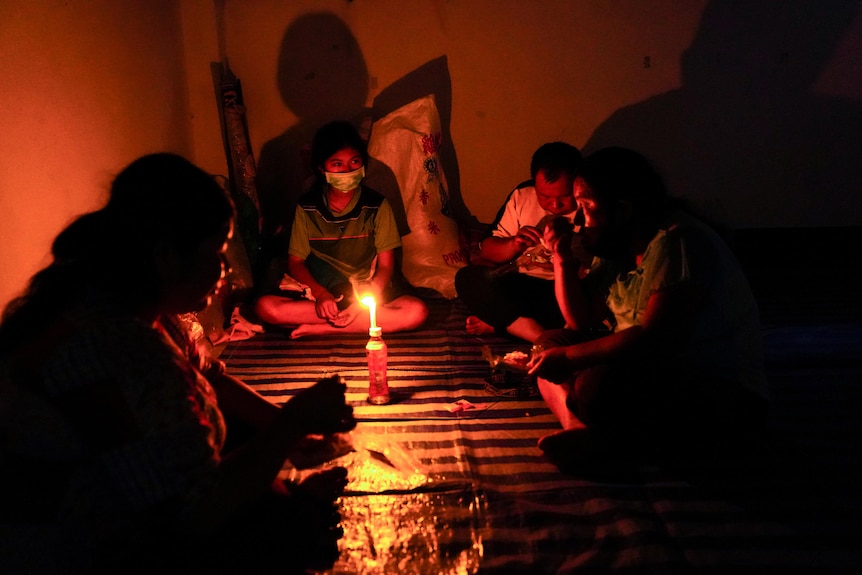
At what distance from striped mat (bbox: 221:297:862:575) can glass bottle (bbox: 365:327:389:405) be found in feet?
0.17

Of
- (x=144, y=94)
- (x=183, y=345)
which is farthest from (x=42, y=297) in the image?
(x=144, y=94)

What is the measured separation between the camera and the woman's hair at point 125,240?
1.22 metres


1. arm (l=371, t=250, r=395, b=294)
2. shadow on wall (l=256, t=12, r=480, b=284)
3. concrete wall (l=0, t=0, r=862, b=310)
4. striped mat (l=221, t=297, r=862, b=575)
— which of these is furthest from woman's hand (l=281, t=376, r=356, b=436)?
concrete wall (l=0, t=0, r=862, b=310)

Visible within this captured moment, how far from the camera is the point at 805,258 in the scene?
188 inches

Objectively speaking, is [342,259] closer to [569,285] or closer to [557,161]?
[557,161]

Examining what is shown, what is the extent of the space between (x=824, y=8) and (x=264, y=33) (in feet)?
12.3

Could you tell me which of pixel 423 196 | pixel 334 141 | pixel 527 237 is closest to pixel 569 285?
pixel 527 237

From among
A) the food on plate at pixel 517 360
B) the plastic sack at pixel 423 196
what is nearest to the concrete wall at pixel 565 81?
the plastic sack at pixel 423 196

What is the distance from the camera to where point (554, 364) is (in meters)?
2.18

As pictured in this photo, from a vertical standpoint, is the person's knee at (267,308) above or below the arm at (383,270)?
below

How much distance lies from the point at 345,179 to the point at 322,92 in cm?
126

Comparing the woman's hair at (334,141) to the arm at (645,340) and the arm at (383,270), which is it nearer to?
the arm at (383,270)

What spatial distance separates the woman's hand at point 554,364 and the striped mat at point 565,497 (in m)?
0.30

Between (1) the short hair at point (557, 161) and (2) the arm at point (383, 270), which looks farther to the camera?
(2) the arm at point (383, 270)
